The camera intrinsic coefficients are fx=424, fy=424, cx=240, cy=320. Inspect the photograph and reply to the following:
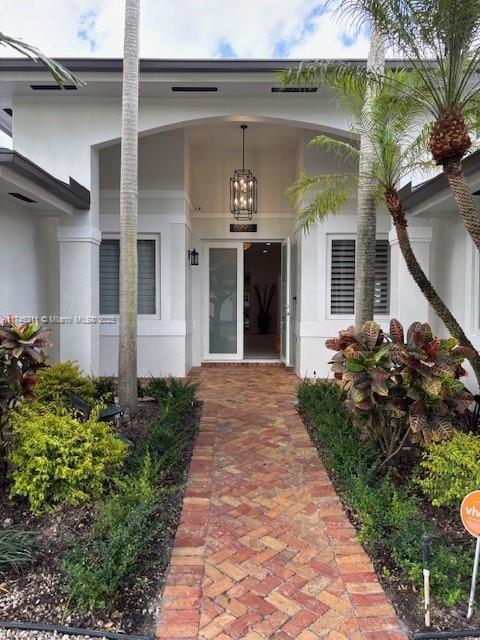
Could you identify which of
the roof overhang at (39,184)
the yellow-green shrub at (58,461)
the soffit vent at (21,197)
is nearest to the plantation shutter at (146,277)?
the roof overhang at (39,184)

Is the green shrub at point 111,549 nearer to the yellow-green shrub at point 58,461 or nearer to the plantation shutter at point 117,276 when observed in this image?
the yellow-green shrub at point 58,461

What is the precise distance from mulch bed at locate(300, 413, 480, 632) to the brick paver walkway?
62mm

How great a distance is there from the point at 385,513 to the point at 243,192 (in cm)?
712

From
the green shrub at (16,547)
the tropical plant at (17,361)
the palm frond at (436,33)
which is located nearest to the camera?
the green shrub at (16,547)

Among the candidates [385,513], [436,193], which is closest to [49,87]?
[436,193]

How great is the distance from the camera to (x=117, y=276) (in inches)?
316

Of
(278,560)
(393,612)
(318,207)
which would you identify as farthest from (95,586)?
(318,207)

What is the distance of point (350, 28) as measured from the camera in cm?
367

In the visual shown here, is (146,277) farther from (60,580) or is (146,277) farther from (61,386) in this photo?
(60,580)

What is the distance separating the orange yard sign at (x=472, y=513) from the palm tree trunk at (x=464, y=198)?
2.14 metres

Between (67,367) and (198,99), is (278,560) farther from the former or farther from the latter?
(198,99)

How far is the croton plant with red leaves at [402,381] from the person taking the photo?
309cm

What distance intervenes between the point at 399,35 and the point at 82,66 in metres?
4.03

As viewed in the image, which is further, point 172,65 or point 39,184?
point 172,65
